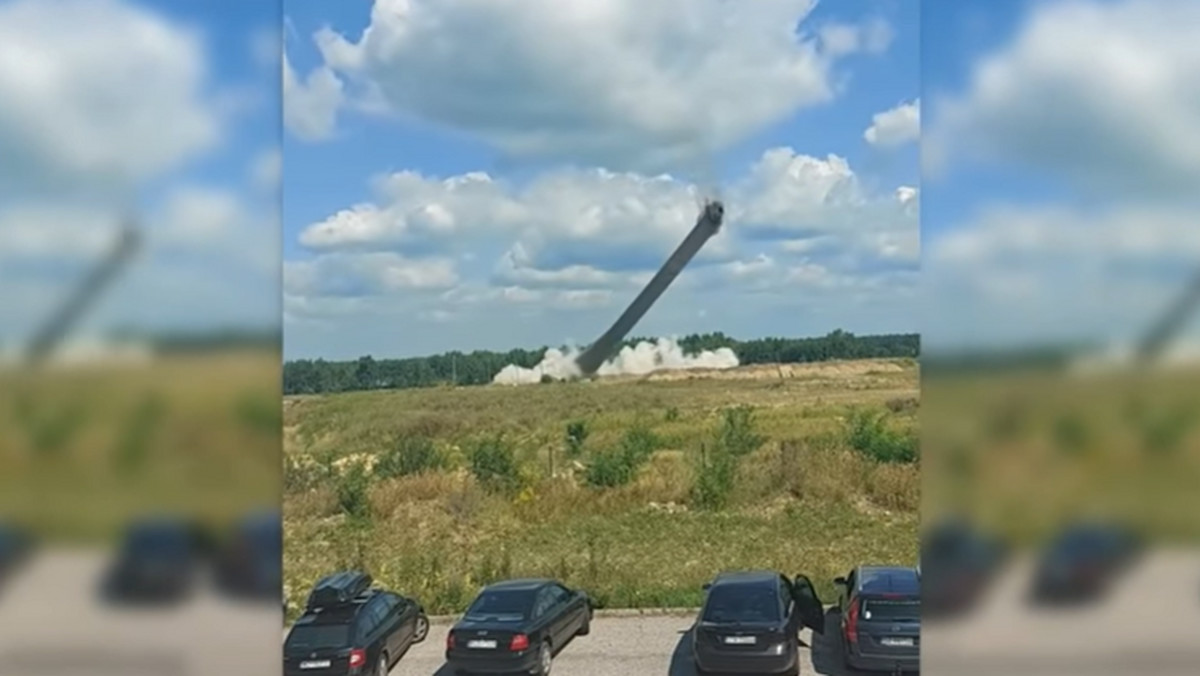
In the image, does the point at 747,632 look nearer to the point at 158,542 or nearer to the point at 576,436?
the point at 158,542

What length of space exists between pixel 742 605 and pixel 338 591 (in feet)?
9.19

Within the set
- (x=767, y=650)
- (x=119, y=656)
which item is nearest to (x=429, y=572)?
(x=767, y=650)

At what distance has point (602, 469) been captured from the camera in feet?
35.6

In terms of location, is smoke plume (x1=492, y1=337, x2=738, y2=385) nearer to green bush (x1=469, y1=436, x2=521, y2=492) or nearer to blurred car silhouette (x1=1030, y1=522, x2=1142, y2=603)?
green bush (x1=469, y1=436, x2=521, y2=492)

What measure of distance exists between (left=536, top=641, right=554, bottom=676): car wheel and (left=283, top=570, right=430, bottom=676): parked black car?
Answer: 1.04 meters

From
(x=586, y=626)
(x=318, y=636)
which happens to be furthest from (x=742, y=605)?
(x=318, y=636)

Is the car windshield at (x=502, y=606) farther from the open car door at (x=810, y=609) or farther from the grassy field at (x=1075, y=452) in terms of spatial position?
the grassy field at (x=1075, y=452)

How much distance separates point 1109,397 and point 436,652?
237 inches

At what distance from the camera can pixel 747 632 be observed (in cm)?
565

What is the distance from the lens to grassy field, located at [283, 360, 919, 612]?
9164 millimetres

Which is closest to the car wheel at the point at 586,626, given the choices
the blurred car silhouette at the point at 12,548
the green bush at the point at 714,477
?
the green bush at the point at 714,477

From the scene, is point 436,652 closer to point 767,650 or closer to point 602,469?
point 767,650

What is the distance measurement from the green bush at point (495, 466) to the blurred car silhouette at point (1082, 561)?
31.0ft

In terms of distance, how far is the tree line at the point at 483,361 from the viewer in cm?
891
